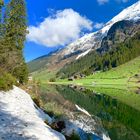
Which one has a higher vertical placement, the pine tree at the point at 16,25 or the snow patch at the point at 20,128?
the pine tree at the point at 16,25

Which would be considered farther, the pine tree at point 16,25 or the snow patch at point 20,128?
the pine tree at point 16,25

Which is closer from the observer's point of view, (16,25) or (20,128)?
(20,128)

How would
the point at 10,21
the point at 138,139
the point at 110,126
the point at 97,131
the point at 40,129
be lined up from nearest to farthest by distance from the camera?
1. the point at 40,129
2. the point at 97,131
3. the point at 138,139
4. the point at 110,126
5. the point at 10,21

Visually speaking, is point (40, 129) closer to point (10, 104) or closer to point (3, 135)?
point (3, 135)

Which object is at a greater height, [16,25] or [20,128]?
[16,25]

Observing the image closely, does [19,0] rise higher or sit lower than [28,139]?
higher

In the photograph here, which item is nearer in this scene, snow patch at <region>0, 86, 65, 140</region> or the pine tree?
snow patch at <region>0, 86, 65, 140</region>

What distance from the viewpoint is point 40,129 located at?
21062 millimetres

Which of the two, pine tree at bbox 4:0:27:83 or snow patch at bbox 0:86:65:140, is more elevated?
pine tree at bbox 4:0:27:83

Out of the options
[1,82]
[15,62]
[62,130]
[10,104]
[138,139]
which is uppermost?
[15,62]

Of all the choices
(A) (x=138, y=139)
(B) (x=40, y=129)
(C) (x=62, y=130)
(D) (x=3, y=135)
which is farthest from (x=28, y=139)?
(A) (x=138, y=139)

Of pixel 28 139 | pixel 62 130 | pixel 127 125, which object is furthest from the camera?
pixel 127 125

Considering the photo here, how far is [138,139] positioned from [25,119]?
91.4ft

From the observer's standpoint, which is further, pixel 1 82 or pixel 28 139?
pixel 1 82
